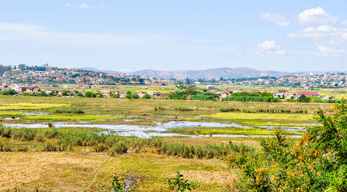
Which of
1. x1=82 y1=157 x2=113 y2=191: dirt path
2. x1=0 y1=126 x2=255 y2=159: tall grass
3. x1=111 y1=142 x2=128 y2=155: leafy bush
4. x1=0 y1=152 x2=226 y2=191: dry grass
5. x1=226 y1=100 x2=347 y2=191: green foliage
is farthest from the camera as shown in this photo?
x1=111 y1=142 x2=128 y2=155: leafy bush

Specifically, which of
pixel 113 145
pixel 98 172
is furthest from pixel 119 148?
pixel 98 172

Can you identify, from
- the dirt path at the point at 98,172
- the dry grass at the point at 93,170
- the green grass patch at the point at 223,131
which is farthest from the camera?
the green grass patch at the point at 223,131

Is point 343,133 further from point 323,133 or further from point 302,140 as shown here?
point 302,140

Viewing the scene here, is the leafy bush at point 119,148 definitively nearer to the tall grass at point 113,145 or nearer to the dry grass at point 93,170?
the tall grass at point 113,145

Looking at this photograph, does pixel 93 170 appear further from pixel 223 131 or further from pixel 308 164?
pixel 223 131

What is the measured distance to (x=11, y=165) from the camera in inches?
1038

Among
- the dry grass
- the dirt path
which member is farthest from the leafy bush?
the dirt path

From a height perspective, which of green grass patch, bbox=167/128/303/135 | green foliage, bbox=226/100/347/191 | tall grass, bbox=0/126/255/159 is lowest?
green grass patch, bbox=167/128/303/135

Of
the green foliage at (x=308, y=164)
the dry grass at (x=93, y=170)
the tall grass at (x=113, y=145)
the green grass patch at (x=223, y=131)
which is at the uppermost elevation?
the green foliage at (x=308, y=164)

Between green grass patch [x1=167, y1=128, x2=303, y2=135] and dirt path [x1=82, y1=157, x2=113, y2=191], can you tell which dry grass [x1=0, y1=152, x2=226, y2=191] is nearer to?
dirt path [x1=82, y1=157, x2=113, y2=191]

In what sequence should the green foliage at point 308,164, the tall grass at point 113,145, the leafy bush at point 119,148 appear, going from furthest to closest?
the leafy bush at point 119,148 < the tall grass at point 113,145 < the green foliage at point 308,164

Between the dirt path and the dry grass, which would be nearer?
the dirt path

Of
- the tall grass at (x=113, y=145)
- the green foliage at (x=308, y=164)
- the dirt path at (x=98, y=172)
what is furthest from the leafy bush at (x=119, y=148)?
the green foliage at (x=308, y=164)

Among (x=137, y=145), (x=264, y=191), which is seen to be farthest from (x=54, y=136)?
(x=264, y=191)
